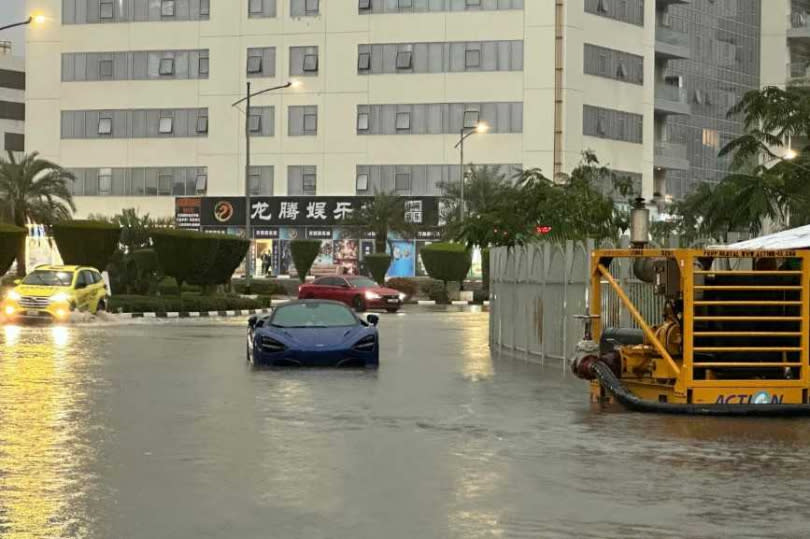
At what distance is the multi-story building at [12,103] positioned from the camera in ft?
394

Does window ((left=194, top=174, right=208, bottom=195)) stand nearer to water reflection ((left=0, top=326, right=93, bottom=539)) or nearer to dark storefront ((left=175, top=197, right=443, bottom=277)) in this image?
dark storefront ((left=175, top=197, right=443, bottom=277))

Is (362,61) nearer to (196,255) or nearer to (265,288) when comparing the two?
(265,288)

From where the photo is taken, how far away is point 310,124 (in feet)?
279

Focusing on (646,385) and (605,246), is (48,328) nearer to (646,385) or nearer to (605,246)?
(605,246)

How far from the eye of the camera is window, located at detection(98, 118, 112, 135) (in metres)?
89.2

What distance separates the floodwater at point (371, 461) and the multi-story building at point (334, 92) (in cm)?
6099

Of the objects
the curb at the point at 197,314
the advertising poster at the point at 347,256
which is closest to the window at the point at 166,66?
the advertising poster at the point at 347,256

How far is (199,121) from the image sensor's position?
87.1 m

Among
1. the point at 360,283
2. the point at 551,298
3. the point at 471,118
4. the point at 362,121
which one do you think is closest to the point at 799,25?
the point at 471,118

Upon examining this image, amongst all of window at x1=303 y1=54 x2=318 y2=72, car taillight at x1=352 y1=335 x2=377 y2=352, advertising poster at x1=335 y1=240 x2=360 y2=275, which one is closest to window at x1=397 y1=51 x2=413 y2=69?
window at x1=303 y1=54 x2=318 y2=72

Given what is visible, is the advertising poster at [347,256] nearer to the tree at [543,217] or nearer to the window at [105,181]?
the window at [105,181]

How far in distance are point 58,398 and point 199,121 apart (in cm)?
6989

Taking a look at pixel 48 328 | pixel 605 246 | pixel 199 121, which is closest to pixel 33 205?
pixel 199 121

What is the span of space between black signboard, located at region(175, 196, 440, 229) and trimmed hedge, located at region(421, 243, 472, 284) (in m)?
9.21
